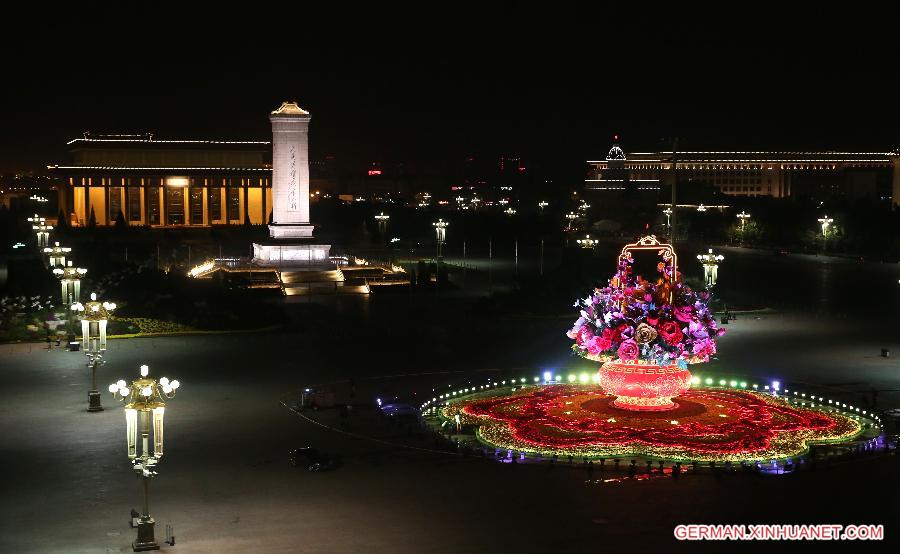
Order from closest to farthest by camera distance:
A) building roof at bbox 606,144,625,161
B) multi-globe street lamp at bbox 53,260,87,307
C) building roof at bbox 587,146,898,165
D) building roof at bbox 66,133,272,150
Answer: multi-globe street lamp at bbox 53,260,87,307, building roof at bbox 66,133,272,150, building roof at bbox 606,144,625,161, building roof at bbox 587,146,898,165

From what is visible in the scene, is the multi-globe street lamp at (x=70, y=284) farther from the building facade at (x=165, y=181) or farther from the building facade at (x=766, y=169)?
the building facade at (x=766, y=169)

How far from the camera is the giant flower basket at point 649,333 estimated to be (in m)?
24.0

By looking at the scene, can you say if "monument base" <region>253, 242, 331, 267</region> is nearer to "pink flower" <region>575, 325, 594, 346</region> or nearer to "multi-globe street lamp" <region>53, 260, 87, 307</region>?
"multi-globe street lamp" <region>53, 260, 87, 307</region>

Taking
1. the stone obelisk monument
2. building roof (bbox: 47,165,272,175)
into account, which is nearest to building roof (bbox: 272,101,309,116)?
the stone obelisk monument

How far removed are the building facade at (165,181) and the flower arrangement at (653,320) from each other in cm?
8914

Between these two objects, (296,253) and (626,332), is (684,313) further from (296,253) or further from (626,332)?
(296,253)

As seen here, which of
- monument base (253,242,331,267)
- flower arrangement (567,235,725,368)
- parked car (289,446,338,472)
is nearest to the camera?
parked car (289,446,338,472)

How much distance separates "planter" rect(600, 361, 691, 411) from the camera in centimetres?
2414

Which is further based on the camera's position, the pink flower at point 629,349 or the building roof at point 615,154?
the building roof at point 615,154

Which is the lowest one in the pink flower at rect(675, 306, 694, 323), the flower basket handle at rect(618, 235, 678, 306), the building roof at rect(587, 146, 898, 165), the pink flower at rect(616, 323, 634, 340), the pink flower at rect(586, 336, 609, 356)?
the pink flower at rect(586, 336, 609, 356)

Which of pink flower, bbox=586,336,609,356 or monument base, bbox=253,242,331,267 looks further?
monument base, bbox=253,242,331,267

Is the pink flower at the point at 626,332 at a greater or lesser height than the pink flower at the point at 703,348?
greater

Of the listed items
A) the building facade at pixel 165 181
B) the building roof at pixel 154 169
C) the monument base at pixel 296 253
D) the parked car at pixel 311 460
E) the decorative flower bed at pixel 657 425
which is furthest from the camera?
the building facade at pixel 165 181

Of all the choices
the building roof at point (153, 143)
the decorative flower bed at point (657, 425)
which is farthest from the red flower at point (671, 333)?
the building roof at point (153, 143)
